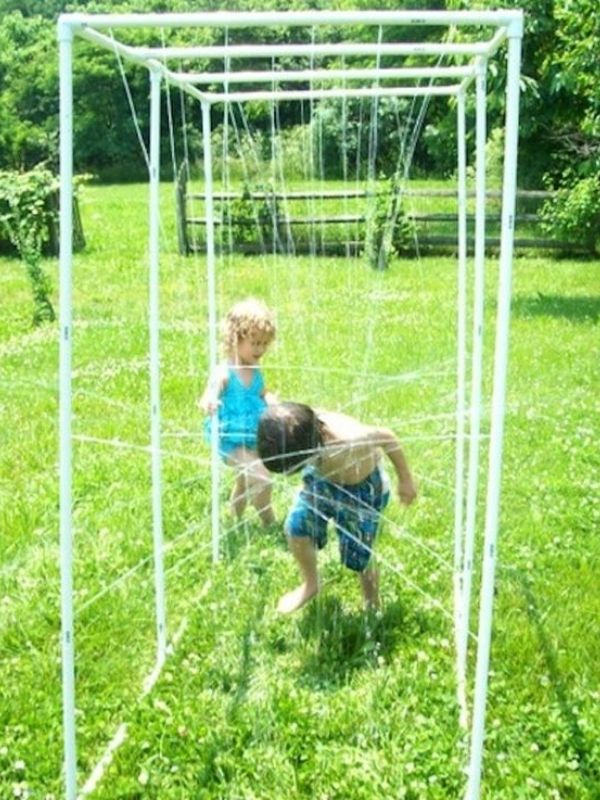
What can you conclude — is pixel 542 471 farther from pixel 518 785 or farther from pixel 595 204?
pixel 595 204

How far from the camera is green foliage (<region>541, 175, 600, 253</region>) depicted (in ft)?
41.3

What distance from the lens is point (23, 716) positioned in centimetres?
355

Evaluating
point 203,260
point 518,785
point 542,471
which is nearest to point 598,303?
point 203,260

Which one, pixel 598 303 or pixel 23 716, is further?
pixel 598 303

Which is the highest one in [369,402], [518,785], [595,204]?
[595,204]

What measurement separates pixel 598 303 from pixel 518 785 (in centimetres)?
912

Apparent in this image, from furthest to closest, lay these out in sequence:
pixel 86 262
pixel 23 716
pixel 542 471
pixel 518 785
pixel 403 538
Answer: pixel 86 262 → pixel 542 471 → pixel 403 538 → pixel 23 716 → pixel 518 785

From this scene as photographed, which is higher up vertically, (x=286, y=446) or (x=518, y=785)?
(x=286, y=446)

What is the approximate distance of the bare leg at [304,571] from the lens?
158 inches

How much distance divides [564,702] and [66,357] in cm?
209

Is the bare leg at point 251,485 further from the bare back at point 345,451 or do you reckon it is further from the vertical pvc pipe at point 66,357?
the vertical pvc pipe at point 66,357

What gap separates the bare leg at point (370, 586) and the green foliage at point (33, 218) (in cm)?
713

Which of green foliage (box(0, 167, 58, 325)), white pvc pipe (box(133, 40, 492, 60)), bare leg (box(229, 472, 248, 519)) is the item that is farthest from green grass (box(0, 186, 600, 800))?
green foliage (box(0, 167, 58, 325))

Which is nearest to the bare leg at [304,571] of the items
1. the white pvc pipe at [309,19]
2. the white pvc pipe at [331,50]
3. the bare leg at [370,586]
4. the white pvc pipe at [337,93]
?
the bare leg at [370,586]
